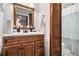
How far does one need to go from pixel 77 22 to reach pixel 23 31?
0.69 meters

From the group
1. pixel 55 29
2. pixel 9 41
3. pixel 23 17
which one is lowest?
pixel 9 41

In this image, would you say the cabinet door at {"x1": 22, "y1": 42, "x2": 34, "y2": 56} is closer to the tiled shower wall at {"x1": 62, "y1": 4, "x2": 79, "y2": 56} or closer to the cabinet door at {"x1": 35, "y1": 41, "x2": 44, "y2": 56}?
the cabinet door at {"x1": 35, "y1": 41, "x2": 44, "y2": 56}

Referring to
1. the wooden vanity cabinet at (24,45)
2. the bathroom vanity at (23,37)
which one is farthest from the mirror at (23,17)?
the wooden vanity cabinet at (24,45)

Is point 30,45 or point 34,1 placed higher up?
point 34,1

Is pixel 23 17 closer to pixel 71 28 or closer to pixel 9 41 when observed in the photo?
pixel 9 41

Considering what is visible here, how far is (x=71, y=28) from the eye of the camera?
74.0 inches

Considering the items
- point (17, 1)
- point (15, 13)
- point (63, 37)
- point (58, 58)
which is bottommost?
point (58, 58)

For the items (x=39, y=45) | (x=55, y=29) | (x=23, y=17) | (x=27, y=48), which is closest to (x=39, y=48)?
(x=39, y=45)

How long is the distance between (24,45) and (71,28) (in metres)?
0.63

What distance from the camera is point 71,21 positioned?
1.88 m

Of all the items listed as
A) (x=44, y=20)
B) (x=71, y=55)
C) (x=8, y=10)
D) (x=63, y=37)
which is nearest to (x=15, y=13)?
(x=8, y=10)

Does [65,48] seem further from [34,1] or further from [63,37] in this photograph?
[34,1]

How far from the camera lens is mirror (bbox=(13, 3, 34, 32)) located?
1849mm

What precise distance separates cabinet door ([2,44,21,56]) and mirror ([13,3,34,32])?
0.25 m
